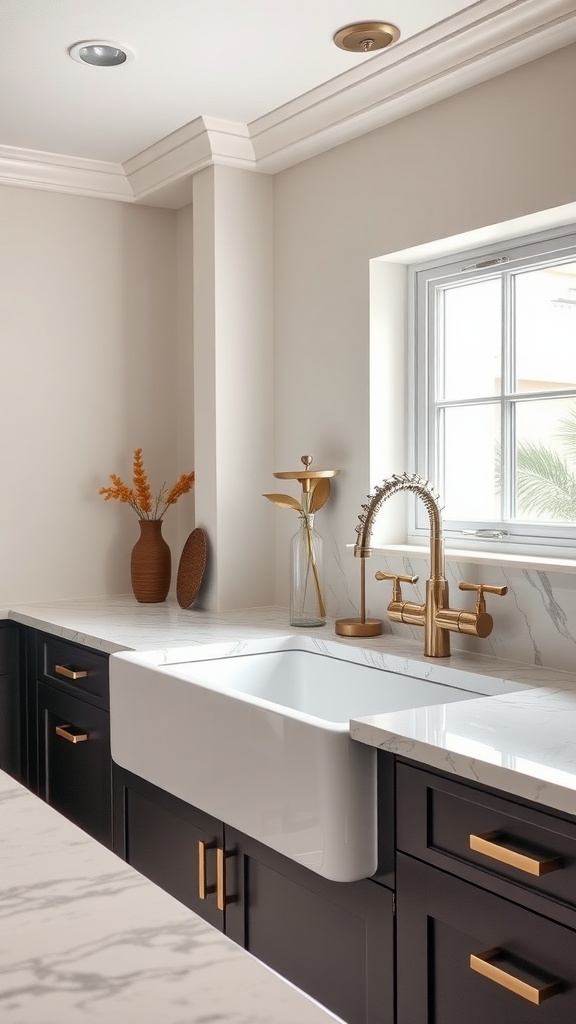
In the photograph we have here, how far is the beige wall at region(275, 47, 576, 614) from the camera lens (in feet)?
7.09

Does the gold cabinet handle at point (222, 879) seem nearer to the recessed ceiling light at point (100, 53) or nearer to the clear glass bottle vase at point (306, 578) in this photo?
the clear glass bottle vase at point (306, 578)

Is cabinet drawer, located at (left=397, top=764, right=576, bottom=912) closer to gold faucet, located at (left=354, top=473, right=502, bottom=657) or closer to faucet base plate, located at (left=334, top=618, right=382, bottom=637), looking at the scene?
gold faucet, located at (left=354, top=473, right=502, bottom=657)

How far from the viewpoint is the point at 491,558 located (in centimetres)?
225

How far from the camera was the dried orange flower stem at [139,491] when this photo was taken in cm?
327

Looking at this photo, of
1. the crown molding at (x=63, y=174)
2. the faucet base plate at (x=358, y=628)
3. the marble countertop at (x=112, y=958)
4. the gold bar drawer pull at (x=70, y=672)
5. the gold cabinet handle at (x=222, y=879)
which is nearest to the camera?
the marble countertop at (x=112, y=958)

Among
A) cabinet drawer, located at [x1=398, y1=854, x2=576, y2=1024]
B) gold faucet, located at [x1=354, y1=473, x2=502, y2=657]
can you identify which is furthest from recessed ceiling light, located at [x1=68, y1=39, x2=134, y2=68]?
cabinet drawer, located at [x1=398, y1=854, x2=576, y2=1024]

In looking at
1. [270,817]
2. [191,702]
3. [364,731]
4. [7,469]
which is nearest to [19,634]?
[7,469]

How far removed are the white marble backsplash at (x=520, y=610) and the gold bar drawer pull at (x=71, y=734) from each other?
0.88 meters

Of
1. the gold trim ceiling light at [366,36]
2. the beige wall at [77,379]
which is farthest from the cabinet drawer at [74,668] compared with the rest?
the gold trim ceiling light at [366,36]

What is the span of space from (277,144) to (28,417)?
119 centimetres

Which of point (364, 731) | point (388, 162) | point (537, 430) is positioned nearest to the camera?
point (364, 731)

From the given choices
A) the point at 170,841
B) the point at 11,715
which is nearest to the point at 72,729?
the point at 11,715

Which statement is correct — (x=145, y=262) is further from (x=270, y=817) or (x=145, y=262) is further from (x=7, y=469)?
(x=270, y=817)

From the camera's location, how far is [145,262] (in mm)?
3473
